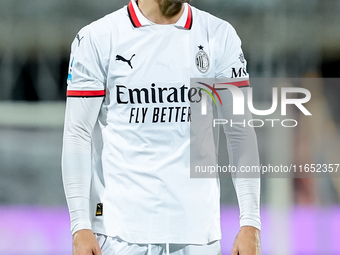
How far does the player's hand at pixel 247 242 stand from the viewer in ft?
3.57

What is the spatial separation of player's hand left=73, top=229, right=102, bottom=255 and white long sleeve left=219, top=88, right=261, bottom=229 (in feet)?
1.24

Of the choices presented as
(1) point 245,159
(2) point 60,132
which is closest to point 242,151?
(1) point 245,159

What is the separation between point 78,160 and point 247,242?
0.47m

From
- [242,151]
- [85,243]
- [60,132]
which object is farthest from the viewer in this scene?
[60,132]

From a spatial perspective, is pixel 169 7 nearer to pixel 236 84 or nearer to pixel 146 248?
pixel 236 84

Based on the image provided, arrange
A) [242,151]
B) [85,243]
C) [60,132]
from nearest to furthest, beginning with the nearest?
[85,243] < [242,151] < [60,132]

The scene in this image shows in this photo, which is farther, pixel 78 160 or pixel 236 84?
pixel 236 84

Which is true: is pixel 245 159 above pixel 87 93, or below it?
below

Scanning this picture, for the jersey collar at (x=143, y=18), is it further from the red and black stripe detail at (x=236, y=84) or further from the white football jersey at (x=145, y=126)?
the red and black stripe detail at (x=236, y=84)

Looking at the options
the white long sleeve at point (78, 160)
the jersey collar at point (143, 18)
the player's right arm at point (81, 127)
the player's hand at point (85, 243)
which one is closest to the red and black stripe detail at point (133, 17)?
the jersey collar at point (143, 18)

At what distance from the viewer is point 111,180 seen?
1.14m

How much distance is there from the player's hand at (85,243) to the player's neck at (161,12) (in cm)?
57

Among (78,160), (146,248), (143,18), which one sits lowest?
(146,248)

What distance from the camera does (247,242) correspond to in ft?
3.63
